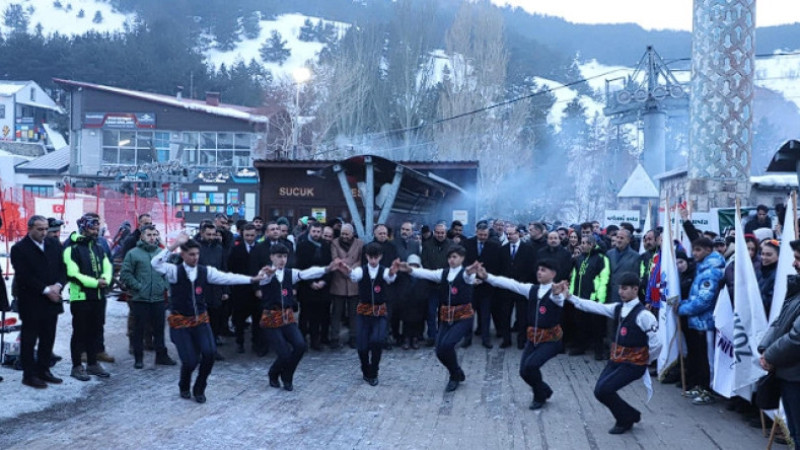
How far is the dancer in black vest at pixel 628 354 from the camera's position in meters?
6.92

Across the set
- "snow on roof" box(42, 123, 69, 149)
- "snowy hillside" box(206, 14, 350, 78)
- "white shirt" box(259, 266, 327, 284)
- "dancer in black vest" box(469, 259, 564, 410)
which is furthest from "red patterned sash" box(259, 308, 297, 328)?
"snowy hillside" box(206, 14, 350, 78)

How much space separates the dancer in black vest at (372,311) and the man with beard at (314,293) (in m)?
1.98

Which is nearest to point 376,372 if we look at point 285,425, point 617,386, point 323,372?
point 323,372

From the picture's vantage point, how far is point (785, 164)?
11797 mm

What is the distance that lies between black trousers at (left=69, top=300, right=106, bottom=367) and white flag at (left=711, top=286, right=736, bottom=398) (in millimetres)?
7059

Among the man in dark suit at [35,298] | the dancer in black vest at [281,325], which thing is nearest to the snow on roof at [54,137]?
the man in dark suit at [35,298]

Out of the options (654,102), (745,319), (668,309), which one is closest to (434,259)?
(668,309)

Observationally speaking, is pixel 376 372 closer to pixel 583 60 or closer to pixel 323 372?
pixel 323 372

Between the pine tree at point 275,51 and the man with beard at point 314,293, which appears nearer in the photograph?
the man with beard at point 314,293

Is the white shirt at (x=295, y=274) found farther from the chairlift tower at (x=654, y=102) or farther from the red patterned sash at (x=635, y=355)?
the chairlift tower at (x=654, y=102)

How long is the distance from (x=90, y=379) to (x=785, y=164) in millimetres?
10738

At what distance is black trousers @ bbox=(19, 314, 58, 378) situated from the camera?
798 cm

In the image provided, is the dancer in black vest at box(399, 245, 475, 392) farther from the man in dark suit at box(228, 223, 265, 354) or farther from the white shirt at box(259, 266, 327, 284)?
the man in dark suit at box(228, 223, 265, 354)

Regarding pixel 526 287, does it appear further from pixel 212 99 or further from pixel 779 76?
pixel 779 76
